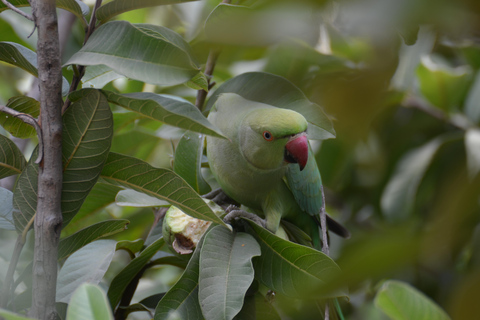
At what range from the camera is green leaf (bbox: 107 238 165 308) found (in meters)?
0.93

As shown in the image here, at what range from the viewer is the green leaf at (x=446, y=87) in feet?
3.91

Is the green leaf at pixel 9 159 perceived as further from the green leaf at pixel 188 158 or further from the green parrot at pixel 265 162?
the green parrot at pixel 265 162

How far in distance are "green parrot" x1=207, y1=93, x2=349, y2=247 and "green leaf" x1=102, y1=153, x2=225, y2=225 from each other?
456 mm

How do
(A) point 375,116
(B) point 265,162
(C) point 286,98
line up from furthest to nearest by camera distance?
(B) point 265,162 → (C) point 286,98 → (A) point 375,116

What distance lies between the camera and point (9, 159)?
0.75 metres

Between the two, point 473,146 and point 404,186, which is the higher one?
A: point 473,146

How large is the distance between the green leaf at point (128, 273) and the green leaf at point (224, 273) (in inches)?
6.5

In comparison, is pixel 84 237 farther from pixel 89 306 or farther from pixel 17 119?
pixel 89 306

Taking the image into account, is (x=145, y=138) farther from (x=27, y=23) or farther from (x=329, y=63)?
(x=329, y=63)

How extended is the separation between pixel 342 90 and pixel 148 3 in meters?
0.48

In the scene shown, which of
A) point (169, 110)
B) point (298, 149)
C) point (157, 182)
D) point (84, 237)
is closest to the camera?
point (169, 110)

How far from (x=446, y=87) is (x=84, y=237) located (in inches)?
42.4

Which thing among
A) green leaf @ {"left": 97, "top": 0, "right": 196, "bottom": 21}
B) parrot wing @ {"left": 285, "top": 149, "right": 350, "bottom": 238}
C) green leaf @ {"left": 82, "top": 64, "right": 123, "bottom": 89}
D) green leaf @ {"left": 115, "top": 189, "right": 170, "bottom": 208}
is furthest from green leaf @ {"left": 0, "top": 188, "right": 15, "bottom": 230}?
parrot wing @ {"left": 285, "top": 149, "right": 350, "bottom": 238}

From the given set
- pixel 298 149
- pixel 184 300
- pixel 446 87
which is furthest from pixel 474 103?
pixel 184 300
